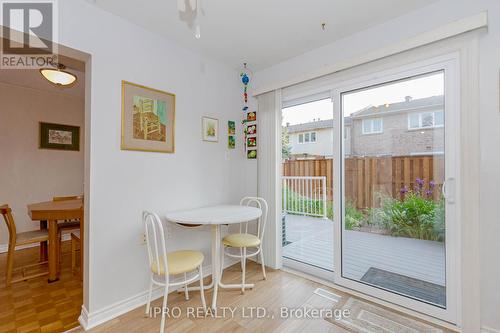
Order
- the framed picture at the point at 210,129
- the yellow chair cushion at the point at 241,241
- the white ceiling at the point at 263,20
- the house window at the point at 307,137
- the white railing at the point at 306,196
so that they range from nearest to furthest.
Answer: the white ceiling at the point at 263,20 < the yellow chair cushion at the point at 241,241 < the framed picture at the point at 210,129 < the house window at the point at 307,137 < the white railing at the point at 306,196

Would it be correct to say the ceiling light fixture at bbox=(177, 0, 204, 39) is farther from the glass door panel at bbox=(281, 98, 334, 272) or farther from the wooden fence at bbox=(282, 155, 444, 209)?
the wooden fence at bbox=(282, 155, 444, 209)

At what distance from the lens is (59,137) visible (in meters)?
3.96

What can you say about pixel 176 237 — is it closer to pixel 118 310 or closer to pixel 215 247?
pixel 215 247

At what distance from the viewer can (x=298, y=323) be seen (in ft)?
5.90

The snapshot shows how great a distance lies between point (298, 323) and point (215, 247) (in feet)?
3.03

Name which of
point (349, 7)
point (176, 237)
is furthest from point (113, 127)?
point (349, 7)

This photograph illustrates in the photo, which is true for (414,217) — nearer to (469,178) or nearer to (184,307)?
(469,178)

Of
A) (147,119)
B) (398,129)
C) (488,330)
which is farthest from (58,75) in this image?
(488,330)

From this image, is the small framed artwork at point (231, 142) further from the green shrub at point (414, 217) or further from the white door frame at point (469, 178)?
the white door frame at point (469, 178)

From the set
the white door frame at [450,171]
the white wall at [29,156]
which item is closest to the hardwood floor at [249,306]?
the white door frame at [450,171]

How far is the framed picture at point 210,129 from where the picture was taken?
265 cm

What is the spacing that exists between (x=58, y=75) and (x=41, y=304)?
7.40ft

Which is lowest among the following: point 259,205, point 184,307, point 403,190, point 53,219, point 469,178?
point 184,307

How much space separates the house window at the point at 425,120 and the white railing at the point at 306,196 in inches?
78.9
